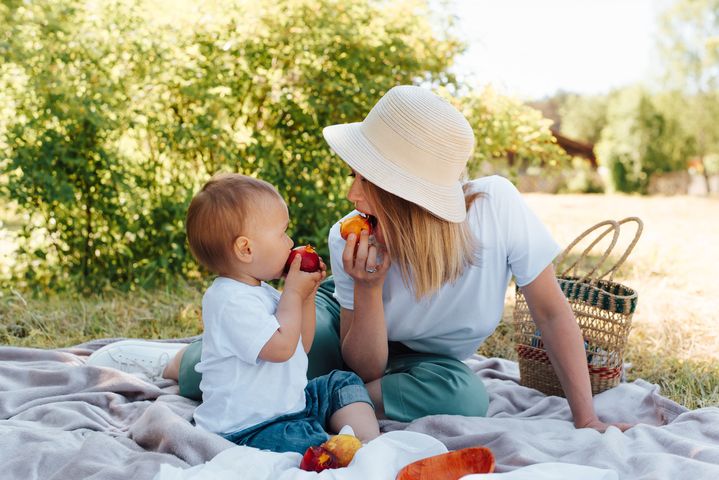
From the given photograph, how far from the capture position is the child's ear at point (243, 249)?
98.3 inches

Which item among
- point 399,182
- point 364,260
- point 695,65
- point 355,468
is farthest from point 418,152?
point 695,65

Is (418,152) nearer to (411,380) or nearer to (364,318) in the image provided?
(364,318)

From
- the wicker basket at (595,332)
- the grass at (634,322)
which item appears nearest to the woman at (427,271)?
the wicker basket at (595,332)

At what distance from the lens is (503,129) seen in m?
6.03

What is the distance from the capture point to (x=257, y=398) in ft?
8.31

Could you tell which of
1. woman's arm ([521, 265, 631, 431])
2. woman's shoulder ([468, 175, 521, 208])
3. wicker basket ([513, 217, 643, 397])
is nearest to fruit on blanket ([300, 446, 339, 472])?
woman's arm ([521, 265, 631, 431])

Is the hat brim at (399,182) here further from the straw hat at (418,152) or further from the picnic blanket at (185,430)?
the picnic blanket at (185,430)

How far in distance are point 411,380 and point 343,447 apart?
2.06ft

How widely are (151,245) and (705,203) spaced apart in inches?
555

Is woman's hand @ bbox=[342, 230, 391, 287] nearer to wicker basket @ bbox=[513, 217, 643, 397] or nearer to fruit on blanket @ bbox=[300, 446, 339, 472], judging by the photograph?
fruit on blanket @ bbox=[300, 446, 339, 472]

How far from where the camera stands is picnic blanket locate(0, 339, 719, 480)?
2342 millimetres

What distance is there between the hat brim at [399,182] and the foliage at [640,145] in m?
23.8

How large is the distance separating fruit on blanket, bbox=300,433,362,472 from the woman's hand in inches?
21.5

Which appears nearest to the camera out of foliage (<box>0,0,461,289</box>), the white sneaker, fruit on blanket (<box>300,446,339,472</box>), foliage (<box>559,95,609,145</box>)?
fruit on blanket (<box>300,446,339,472</box>)
